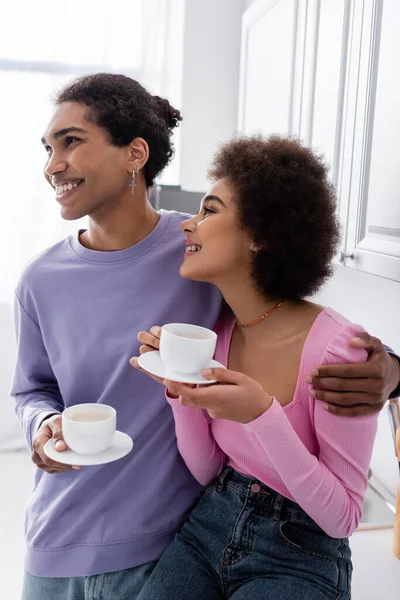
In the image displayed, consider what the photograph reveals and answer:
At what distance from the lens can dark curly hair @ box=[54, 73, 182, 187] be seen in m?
1.14

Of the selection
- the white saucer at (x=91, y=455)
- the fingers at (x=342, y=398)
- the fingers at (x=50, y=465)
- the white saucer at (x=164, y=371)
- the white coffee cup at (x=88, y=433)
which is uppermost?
the white saucer at (x=164, y=371)

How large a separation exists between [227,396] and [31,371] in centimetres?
54

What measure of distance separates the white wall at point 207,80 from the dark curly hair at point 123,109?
207 centimetres

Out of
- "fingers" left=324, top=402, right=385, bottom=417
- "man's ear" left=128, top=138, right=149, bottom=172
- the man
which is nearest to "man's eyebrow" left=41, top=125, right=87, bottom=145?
the man

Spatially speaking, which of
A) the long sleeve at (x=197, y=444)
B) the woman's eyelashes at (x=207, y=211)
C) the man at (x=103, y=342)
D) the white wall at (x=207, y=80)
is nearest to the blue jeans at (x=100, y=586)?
the man at (x=103, y=342)

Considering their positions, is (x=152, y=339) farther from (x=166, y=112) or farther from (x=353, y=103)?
(x=353, y=103)

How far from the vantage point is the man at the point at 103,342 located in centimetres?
104

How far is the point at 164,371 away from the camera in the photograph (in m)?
0.82

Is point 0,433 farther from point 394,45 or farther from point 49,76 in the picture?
point 394,45

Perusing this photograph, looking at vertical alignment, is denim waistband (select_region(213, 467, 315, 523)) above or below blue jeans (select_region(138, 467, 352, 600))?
above

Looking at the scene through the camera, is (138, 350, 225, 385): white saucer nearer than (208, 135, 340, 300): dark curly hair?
Yes

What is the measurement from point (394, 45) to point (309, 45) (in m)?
0.56

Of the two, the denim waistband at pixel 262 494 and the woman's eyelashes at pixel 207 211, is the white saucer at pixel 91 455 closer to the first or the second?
the denim waistband at pixel 262 494

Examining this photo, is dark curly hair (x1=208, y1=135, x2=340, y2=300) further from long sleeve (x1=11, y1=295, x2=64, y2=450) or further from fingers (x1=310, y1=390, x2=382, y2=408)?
long sleeve (x1=11, y1=295, x2=64, y2=450)
